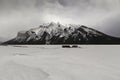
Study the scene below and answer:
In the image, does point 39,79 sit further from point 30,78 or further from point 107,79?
point 107,79

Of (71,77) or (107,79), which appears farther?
(71,77)

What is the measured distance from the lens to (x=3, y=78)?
9.96 metres

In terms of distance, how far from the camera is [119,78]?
931 cm

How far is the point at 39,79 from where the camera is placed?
977 centimetres

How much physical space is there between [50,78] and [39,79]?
0.76 m

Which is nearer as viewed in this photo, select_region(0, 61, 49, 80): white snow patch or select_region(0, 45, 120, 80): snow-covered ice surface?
select_region(0, 61, 49, 80): white snow patch

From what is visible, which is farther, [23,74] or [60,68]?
[60,68]

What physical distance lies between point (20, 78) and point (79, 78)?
13.6 feet

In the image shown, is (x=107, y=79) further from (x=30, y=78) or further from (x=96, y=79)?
(x=30, y=78)

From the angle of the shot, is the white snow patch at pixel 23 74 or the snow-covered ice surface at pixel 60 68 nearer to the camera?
the white snow patch at pixel 23 74

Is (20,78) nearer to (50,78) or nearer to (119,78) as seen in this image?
(50,78)

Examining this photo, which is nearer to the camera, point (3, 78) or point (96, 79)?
point (96, 79)

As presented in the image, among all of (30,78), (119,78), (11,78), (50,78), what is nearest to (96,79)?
(119,78)

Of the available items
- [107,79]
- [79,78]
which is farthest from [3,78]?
[107,79]
